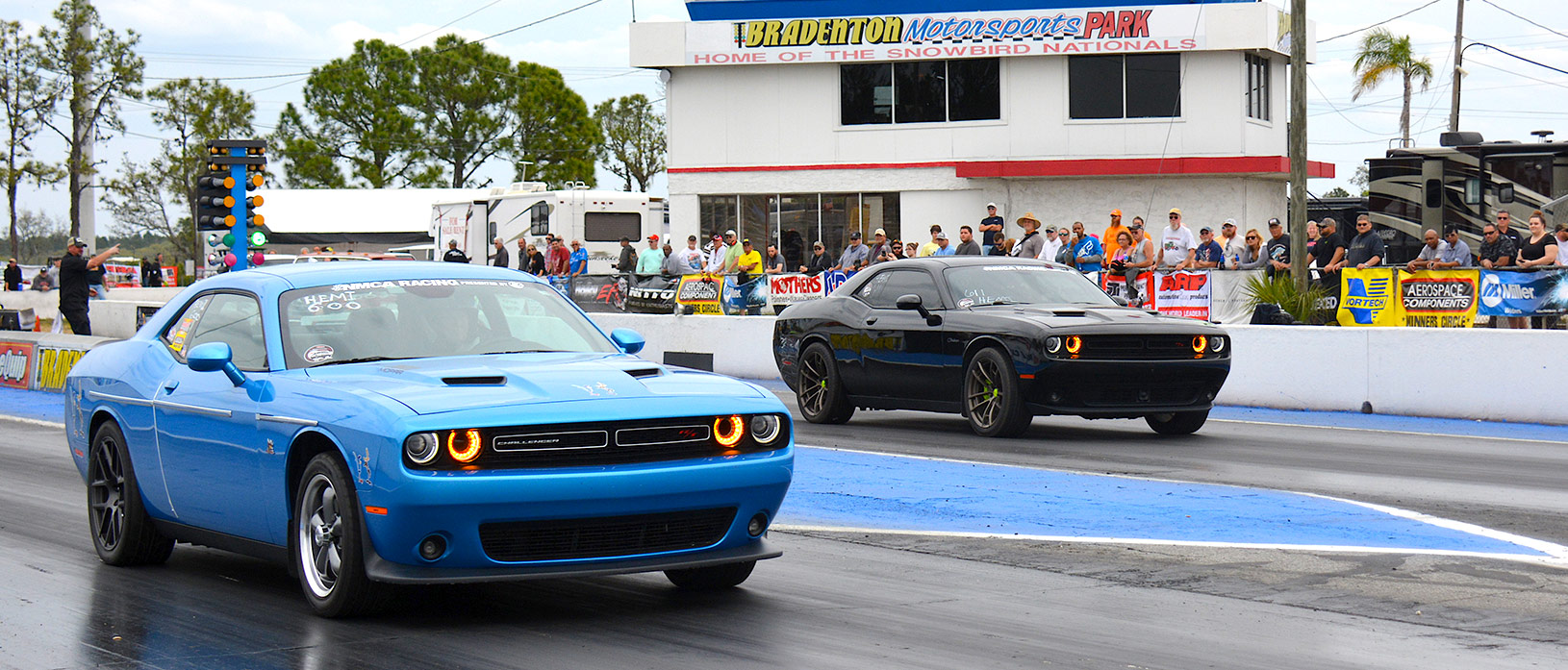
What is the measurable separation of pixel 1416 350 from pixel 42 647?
13.7 m

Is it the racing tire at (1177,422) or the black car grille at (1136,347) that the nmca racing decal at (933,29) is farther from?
the black car grille at (1136,347)

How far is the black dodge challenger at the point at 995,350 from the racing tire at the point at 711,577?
6.69 m

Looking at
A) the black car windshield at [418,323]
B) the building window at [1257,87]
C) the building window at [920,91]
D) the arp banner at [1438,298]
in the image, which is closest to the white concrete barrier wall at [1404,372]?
the arp banner at [1438,298]

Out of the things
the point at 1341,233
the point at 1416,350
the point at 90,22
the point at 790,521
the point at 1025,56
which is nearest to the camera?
the point at 790,521

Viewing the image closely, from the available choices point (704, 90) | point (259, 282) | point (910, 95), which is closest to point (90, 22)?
point (704, 90)

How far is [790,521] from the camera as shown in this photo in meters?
9.42

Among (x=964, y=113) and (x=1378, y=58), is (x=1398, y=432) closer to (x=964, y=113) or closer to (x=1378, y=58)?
(x=964, y=113)

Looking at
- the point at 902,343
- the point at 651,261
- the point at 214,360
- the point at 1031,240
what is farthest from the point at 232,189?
the point at 214,360

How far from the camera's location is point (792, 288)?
984 inches

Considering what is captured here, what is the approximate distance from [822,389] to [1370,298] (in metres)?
6.90

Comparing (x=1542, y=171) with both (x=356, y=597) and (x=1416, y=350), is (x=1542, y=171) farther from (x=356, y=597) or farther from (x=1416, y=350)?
(x=356, y=597)

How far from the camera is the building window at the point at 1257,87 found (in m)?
35.2

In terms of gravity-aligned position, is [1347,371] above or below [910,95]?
below

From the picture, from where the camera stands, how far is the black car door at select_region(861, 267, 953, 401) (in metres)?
14.4
